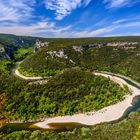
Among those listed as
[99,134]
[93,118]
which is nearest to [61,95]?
[93,118]

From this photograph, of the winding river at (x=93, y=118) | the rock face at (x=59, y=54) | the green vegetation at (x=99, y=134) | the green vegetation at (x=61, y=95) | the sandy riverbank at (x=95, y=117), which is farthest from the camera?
the rock face at (x=59, y=54)

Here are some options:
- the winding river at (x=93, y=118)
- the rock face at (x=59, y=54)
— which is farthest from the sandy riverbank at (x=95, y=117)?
the rock face at (x=59, y=54)

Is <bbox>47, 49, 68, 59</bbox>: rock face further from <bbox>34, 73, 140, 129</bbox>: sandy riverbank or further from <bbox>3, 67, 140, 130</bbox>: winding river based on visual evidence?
<bbox>34, 73, 140, 129</bbox>: sandy riverbank

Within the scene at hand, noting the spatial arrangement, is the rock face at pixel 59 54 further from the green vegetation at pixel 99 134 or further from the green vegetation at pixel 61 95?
the green vegetation at pixel 99 134

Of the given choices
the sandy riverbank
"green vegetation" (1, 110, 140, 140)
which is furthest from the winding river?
"green vegetation" (1, 110, 140, 140)

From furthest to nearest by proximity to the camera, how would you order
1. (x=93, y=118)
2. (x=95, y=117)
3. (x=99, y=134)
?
(x=95, y=117), (x=93, y=118), (x=99, y=134)

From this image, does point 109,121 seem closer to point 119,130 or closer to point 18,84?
point 119,130

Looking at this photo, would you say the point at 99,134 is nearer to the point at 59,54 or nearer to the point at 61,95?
the point at 61,95

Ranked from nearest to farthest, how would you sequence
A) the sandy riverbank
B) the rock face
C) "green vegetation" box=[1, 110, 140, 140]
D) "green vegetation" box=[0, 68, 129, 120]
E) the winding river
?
"green vegetation" box=[1, 110, 140, 140]
the winding river
the sandy riverbank
"green vegetation" box=[0, 68, 129, 120]
the rock face

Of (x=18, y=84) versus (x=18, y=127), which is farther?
(x=18, y=84)

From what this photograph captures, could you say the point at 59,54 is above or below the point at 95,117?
below

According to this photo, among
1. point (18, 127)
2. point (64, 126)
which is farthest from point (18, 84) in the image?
point (64, 126)
